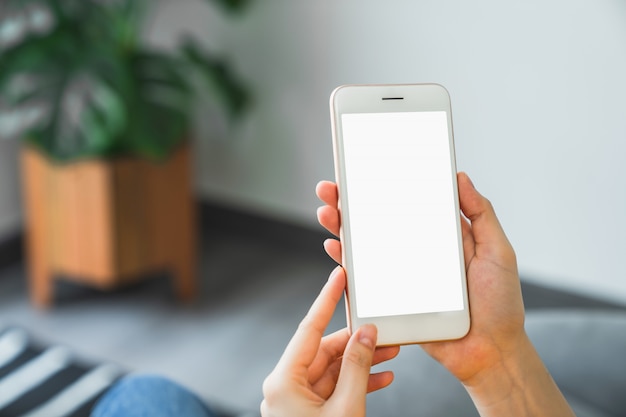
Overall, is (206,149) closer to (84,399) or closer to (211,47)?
(211,47)

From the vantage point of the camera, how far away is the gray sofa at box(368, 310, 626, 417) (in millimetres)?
881

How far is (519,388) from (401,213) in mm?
204

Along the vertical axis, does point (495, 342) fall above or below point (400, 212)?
below

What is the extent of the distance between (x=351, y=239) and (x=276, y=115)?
58.8 inches

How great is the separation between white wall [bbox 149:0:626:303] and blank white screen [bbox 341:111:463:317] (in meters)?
0.92

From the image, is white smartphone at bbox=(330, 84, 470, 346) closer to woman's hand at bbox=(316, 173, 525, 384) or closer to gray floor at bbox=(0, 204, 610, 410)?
woman's hand at bbox=(316, 173, 525, 384)

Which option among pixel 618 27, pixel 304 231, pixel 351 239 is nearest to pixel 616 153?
pixel 618 27

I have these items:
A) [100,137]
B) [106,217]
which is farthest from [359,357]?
[106,217]

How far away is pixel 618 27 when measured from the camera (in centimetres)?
150

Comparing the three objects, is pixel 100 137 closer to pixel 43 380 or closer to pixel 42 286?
pixel 42 286

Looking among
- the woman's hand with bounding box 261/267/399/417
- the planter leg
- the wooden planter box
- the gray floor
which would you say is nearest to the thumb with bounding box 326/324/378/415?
the woman's hand with bounding box 261/267/399/417

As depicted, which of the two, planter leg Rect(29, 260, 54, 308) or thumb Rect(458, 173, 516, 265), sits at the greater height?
thumb Rect(458, 173, 516, 265)

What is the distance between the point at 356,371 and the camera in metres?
0.59

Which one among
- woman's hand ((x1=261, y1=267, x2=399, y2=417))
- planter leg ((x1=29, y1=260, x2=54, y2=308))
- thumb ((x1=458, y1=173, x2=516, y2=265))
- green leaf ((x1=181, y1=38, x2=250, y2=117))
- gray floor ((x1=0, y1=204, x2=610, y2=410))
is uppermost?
green leaf ((x1=181, y1=38, x2=250, y2=117))
